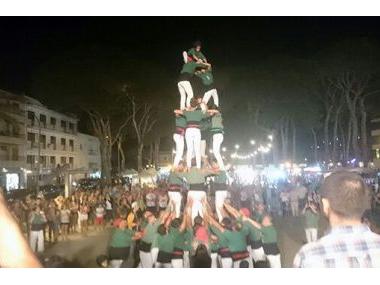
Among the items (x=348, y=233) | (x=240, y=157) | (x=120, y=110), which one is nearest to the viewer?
(x=348, y=233)

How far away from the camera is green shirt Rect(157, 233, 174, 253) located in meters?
10.2

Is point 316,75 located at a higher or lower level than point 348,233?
higher

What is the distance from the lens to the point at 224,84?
A: 96.4 ft

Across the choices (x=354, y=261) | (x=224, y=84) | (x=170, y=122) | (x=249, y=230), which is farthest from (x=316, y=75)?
(x=354, y=261)

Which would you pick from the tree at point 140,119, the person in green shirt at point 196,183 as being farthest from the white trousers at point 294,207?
the tree at point 140,119

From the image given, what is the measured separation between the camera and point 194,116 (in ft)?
44.3

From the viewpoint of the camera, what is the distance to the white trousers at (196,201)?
13.0 m

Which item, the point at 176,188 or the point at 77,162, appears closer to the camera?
the point at 176,188

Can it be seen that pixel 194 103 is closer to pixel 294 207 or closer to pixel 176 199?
pixel 176 199

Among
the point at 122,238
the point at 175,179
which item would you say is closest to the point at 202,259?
the point at 122,238

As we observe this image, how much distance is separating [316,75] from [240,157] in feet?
98.1

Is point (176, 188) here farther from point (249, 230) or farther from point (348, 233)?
point (348, 233)

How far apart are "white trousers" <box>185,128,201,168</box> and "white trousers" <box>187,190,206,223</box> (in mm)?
851

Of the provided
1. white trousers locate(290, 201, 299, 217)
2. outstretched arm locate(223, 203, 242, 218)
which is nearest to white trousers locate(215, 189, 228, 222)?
outstretched arm locate(223, 203, 242, 218)
